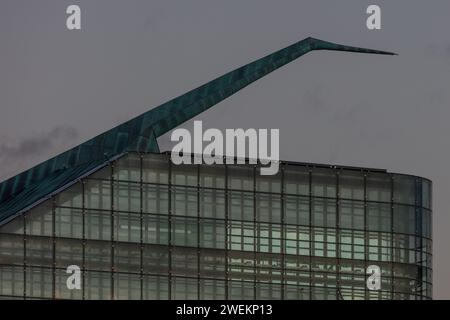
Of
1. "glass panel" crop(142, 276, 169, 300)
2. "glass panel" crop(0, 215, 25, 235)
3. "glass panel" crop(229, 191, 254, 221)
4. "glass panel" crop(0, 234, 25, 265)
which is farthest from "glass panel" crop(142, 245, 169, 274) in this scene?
"glass panel" crop(0, 215, 25, 235)

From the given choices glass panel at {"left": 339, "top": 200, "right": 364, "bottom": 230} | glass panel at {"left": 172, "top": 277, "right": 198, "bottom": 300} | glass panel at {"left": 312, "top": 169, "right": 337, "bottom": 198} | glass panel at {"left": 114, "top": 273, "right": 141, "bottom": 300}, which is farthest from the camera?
glass panel at {"left": 339, "top": 200, "right": 364, "bottom": 230}

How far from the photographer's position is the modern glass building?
14225 centimetres

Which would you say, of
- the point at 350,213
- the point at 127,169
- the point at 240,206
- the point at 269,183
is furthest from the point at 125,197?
the point at 350,213

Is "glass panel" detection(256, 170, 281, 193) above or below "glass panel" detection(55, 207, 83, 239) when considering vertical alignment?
above

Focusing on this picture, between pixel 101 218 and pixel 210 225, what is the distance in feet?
31.2

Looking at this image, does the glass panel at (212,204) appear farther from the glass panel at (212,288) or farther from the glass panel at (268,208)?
the glass panel at (212,288)

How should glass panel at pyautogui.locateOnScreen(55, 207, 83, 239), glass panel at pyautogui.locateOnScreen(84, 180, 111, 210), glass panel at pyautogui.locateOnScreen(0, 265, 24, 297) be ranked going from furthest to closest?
glass panel at pyautogui.locateOnScreen(84, 180, 111, 210) → glass panel at pyautogui.locateOnScreen(55, 207, 83, 239) → glass panel at pyautogui.locateOnScreen(0, 265, 24, 297)

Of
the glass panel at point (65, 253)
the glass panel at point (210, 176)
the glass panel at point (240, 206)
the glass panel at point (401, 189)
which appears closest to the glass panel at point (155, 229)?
the glass panel at point (210, 176)

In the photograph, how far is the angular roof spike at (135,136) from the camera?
489 feet

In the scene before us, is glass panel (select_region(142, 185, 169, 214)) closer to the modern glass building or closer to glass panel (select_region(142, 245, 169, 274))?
the modern glass building

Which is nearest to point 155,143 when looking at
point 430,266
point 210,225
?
point 210,225

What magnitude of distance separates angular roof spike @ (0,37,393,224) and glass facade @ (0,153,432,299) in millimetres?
3274

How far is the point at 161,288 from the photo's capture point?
144750 millimetres
